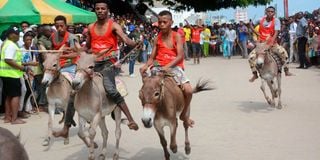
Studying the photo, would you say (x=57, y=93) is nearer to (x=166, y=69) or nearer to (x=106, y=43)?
(x=106, y=43)

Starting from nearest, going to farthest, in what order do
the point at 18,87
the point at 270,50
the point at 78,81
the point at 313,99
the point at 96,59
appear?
1. the point at 78,81
2. the point at 96,59
3. the point at 18,87
4. the point at 270,50
5. the point at 313,99

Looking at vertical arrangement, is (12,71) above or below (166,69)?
below

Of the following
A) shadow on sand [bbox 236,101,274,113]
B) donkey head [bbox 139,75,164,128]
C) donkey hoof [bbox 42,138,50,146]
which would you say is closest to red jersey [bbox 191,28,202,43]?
shadow on sand [bbox 236,101,274,113]

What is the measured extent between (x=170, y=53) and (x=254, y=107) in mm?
5396

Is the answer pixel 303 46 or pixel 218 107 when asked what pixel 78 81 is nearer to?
pixel 218 107

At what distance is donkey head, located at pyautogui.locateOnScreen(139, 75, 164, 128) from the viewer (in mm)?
5871

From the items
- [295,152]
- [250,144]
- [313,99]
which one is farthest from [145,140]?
[313,99]

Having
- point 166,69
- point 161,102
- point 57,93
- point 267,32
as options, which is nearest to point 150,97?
point 161,102

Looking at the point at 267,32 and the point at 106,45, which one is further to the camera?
the point at 267,32

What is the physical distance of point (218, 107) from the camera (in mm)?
12172

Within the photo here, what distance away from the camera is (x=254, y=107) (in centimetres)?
1203

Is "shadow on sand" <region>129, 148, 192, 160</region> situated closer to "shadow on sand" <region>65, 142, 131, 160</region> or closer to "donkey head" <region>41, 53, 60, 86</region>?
"shadow on sand" <region>65, 142, 131, 160</region>

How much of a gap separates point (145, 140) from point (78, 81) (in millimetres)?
2627

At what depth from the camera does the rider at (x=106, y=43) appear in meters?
7.22
